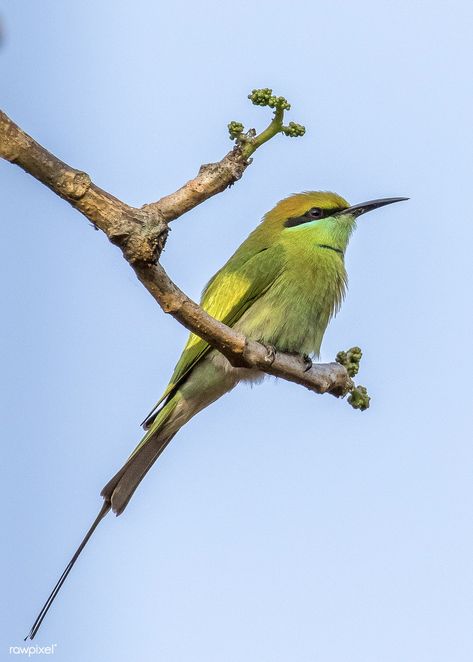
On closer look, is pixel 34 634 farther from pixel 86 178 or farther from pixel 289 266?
pixel 289 266

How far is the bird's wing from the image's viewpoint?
3.73 meters

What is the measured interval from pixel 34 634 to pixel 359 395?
4.21 ft

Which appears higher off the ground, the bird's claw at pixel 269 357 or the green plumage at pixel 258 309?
the green plumage at pixel 258 309

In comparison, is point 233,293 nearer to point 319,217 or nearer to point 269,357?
point 319,217

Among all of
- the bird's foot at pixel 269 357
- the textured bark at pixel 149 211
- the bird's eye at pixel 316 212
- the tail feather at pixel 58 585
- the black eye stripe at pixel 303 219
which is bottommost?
the tail feather at pixel 58 585

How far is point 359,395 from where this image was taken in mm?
3402

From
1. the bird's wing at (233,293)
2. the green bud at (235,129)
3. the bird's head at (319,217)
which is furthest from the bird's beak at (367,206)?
the green bud at (235,129)

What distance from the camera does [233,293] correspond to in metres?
3.89

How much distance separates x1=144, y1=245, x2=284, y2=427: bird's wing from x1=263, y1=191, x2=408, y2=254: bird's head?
0.22m

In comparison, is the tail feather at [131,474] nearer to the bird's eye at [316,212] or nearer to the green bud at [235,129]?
the bird's eye at [316,212]

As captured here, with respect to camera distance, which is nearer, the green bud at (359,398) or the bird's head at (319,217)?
the green bud at (359,398)

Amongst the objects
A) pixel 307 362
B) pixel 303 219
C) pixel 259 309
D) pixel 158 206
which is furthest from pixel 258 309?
pixel 158 206

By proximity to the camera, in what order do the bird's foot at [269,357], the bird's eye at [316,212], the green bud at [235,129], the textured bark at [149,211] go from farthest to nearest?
1. the bird's eye at [316,212]
2. the bird's foot at [269,357]
3. the green bud at [235,129]
4. the textured bark at [149,211]

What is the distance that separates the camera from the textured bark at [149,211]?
7.64 ft
